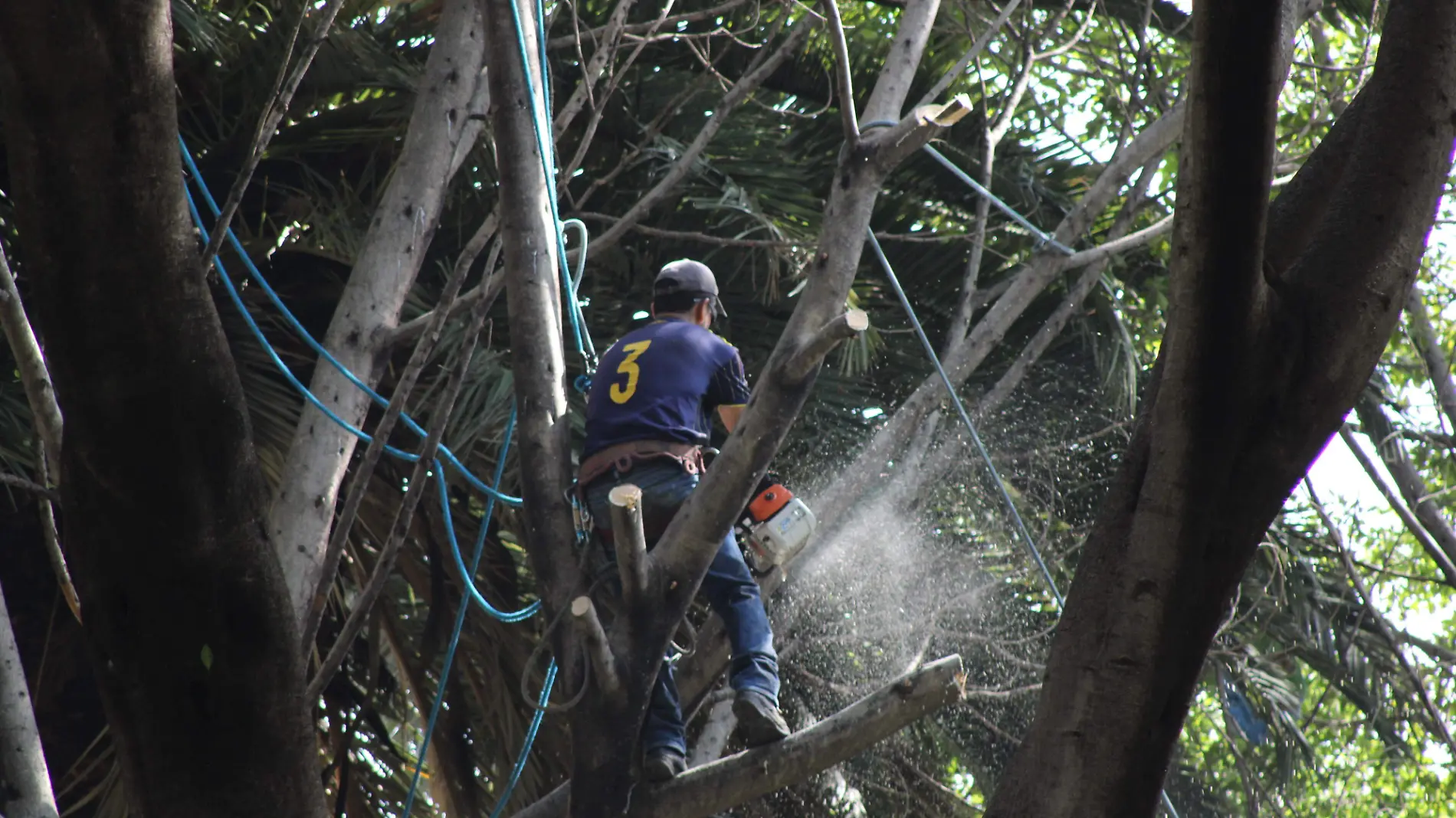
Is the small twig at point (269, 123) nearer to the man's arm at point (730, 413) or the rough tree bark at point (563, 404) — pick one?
the rough tree bark at point (563, 404)

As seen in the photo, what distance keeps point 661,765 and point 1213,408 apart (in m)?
1.40

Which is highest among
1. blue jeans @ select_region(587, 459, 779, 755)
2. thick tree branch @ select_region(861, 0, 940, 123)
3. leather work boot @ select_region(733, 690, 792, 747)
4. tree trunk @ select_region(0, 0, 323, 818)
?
thick tree branch @ select_region(861, 0, 940, 123)

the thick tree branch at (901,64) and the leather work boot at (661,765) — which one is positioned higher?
the thick tree branch at (901,64)

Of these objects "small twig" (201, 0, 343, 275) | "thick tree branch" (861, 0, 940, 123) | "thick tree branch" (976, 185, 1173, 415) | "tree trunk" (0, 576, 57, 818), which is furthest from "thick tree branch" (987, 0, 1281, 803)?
"thick tree branch" (976, 185, 1173, 415)

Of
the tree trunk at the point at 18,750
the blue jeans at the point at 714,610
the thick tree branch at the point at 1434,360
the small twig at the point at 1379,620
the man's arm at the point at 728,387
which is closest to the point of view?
the tree trunk at the point at 18,750

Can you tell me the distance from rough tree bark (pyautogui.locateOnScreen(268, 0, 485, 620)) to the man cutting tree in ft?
2.05

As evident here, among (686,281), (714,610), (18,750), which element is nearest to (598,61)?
(686,281)

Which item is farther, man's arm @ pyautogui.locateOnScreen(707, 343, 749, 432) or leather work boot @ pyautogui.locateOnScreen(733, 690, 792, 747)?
man's arm @ pyautogui.locateOnScreen(707, 343, 749, 432)

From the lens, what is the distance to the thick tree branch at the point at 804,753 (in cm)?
301

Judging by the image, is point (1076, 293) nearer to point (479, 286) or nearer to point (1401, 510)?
point (1401, 510)

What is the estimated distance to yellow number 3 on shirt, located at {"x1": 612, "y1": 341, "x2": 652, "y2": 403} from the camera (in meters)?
3.95

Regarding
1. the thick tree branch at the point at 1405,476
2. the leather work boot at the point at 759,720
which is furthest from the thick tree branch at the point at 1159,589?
the thick tree branch at the point at 1405,476

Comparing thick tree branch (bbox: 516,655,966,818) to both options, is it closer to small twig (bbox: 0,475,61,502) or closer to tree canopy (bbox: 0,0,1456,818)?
small twig (bbox: 0,475,61,502)

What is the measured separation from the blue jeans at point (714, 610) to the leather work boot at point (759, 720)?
82 mm
